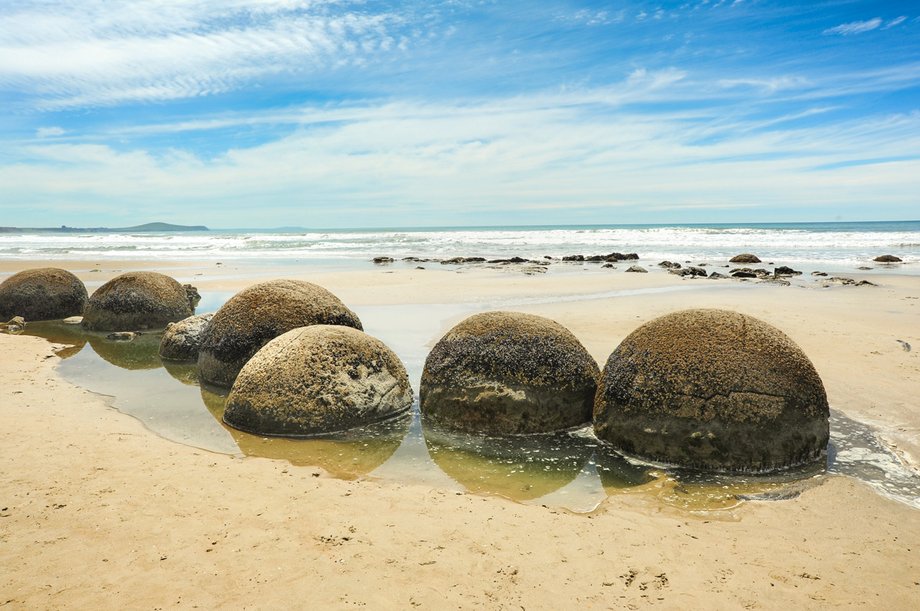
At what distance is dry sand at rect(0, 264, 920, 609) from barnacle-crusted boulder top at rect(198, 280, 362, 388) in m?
1.97

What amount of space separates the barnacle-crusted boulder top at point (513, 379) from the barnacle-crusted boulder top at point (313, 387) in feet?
2.37

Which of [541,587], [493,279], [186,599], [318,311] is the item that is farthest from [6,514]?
[493,279]

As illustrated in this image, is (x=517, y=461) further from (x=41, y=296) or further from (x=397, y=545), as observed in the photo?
(x=41, y=296)

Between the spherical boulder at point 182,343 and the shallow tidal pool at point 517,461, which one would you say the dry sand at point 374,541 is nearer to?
the shallow tidal pool at point 517,461

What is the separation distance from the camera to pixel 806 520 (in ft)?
15.9

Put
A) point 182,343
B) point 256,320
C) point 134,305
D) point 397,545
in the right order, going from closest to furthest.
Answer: point 397,545, point 256,320, point 182,343, point 134,305

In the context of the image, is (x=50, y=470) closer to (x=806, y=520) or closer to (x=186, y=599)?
(x=186, y=599)

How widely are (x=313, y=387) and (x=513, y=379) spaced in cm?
211

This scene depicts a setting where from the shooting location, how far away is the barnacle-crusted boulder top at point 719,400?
570 cm

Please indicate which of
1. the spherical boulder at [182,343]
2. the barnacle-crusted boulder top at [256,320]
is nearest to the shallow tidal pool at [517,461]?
the barnacle-crusted boulder top at [256,320]

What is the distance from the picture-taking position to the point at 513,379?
6695 mm

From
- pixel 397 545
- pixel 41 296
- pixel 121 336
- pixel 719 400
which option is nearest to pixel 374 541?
pixel 397 545

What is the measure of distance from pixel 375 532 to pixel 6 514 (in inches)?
108

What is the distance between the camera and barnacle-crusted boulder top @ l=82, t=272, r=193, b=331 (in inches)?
521
